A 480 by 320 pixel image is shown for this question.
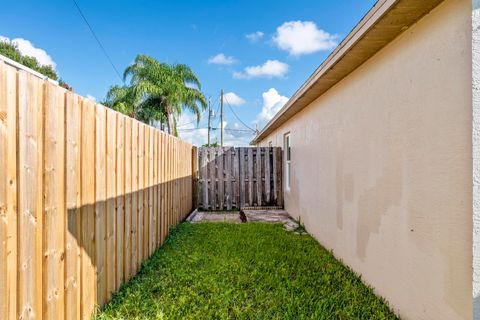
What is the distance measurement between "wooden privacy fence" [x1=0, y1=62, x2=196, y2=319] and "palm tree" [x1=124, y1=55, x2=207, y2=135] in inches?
531

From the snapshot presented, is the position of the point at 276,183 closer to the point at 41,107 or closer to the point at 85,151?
the point at 85,151

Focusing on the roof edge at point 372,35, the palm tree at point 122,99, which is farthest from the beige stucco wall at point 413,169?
the palm tree at point 122,99

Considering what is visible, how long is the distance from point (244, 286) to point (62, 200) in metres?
2.07

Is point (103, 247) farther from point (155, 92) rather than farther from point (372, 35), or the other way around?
point (155, 92)

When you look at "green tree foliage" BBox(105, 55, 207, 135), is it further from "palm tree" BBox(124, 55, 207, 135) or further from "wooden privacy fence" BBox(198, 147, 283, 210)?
"wooden privacy fence" BBox(198, 147, 283, 210)

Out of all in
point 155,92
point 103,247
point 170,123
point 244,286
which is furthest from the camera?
point 170,123

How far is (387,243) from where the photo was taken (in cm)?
279

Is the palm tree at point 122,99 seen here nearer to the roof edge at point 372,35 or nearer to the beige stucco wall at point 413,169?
the roof edge at point 372,35

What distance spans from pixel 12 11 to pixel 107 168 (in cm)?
1404

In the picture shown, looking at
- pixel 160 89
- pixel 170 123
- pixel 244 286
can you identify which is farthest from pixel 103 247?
pixel 170 123

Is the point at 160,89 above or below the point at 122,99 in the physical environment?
above

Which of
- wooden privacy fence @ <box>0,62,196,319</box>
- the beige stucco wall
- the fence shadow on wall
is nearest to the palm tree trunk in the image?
the fence shadow on wall

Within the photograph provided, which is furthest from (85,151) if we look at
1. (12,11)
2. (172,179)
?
→ (12,11)

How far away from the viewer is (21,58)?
66.5 ft
